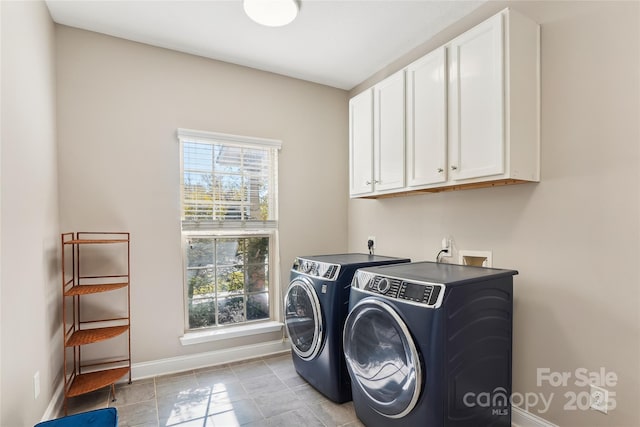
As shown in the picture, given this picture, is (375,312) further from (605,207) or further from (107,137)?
(107,137)

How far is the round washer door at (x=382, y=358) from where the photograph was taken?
1.61 meters

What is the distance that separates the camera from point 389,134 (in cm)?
260

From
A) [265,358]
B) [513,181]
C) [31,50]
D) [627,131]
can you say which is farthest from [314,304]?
[31,50]

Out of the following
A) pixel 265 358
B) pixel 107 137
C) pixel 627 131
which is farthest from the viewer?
pixel 265 358

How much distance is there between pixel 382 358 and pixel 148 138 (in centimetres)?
238

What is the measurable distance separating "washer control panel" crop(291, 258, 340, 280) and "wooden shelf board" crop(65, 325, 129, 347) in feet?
4.29

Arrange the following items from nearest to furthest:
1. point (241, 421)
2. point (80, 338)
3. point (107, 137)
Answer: point (241, 421) < point (80, 338) < point (107, 137)

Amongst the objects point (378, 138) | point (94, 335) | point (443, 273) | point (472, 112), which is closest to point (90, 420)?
point (94, 335)

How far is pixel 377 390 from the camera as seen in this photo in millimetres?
1786

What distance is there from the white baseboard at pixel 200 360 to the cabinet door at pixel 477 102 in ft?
7.37

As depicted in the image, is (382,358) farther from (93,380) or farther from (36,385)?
(93,380)

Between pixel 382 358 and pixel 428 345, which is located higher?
pixel 428 345

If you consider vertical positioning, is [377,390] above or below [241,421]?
above

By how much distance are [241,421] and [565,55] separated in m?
2.80
